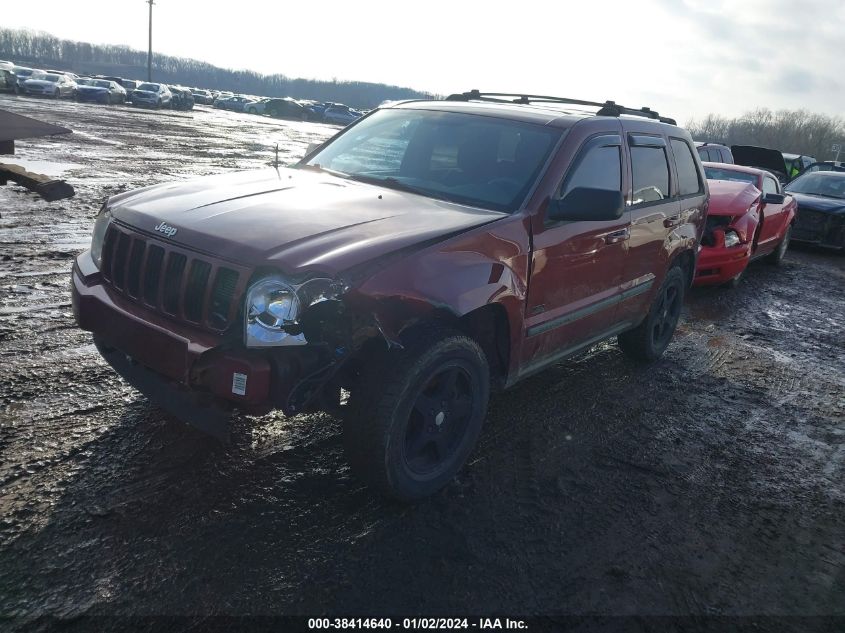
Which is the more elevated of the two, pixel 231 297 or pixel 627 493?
pixel 231 297

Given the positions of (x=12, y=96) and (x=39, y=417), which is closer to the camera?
(x=39, y=417)

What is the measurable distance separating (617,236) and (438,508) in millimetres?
2175

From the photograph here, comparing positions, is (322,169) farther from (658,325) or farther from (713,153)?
(713,153)

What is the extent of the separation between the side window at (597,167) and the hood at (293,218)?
0.68 metres

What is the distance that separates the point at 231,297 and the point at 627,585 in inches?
81.8

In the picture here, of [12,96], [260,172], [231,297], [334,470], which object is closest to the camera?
[231,297]

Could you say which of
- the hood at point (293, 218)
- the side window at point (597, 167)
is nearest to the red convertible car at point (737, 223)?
the side window at point (597, 167)

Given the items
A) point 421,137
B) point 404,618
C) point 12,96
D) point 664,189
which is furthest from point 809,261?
point 12,96

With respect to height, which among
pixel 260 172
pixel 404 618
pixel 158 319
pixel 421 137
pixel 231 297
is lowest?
pixel 404 618

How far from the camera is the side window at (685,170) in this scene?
5.25 metres

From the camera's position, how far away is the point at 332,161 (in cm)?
439

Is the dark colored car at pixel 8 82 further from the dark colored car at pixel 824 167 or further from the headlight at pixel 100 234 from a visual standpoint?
the headlight at pixel 100 234

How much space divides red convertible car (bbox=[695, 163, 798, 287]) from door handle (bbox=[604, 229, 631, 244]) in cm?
415

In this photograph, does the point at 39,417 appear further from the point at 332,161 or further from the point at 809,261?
the point at 809,261
